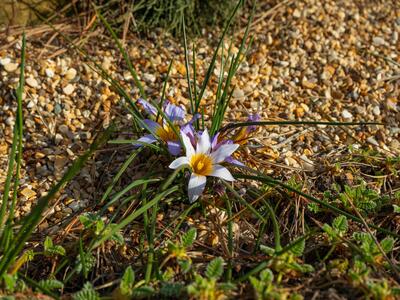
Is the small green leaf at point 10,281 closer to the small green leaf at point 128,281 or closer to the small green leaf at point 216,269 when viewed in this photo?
the small green leaf at point 128,281

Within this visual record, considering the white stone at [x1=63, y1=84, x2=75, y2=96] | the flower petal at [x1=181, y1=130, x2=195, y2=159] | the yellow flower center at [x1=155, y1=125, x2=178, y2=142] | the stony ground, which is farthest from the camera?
the white stone at [x1=63, y1=84, x2=75, y2=96]

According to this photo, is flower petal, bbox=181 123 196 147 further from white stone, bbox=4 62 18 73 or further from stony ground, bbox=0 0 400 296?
white stone, bbox=4 62 18 73

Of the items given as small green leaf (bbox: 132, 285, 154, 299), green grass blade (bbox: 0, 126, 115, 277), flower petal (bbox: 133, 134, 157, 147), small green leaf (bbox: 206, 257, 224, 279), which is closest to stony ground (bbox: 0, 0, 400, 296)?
flower petal (bbox: 133, 134, 157, 147)

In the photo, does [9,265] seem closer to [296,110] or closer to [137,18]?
[296,110]

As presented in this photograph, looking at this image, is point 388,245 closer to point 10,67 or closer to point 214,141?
point 214,141

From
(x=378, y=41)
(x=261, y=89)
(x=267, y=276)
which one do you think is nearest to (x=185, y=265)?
(x=267, y=276)

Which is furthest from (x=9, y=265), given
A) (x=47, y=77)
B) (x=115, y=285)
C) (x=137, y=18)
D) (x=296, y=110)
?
(x=137, y=18)

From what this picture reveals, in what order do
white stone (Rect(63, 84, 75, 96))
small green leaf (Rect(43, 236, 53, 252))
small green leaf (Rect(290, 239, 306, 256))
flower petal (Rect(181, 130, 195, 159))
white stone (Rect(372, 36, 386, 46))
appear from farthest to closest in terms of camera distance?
1. white stone (Rect(372, 36, 386, 46))
2. white stone (Rect(63, 84, 75, 96))
3. flower petal (Rect(181, 130, 195, 159))
4. small green leaf (Rect(43, 236, 53, 252))
5. small green leaf (Rect(290, 239, 306, 256))
